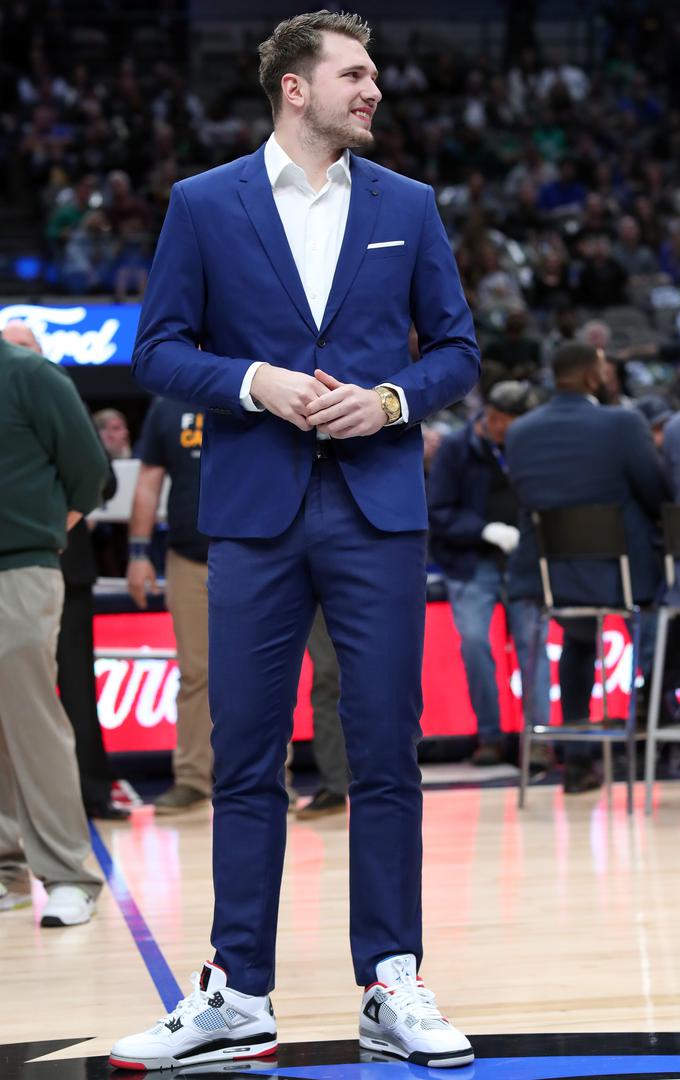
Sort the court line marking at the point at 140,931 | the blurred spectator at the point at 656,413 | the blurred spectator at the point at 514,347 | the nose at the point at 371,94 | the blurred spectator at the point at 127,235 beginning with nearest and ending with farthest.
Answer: the nose at the point at 371,94
the court line marking at the point at 140,931
the blurred spectator at the point at 656,413
the blurred spectator at the point at 514,347
the blurred spectator at the point at 127,235

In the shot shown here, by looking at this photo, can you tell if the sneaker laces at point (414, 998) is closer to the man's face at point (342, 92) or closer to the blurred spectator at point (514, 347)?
the man's face at point (342, 92)

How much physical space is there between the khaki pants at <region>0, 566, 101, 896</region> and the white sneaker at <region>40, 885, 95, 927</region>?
45mm

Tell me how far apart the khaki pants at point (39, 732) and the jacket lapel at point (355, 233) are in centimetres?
171

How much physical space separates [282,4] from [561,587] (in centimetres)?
1745

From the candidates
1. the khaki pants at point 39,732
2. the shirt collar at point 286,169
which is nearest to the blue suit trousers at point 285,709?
the shirt collar at point 286,169

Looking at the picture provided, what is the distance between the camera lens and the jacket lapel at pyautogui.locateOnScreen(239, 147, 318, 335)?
10.0 feet

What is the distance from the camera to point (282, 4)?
72.5 ft

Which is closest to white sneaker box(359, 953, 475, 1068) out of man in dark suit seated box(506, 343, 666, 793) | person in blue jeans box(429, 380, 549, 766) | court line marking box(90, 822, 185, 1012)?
court line marking box(90, 822, 185, 1012)

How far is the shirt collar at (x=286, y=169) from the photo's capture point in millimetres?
3121

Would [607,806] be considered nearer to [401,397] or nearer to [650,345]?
[401,397]

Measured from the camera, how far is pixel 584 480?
668 cm

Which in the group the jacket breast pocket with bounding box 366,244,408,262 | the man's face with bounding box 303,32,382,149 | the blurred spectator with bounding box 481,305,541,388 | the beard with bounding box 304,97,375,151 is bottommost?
the jacket breast pocket with bounding box 366,244,408,262

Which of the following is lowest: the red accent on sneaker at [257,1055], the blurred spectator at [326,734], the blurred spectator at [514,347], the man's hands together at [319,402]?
the red accent on sneaker at [257,1055]

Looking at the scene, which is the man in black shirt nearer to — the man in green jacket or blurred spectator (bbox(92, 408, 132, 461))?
the man in green jacket
